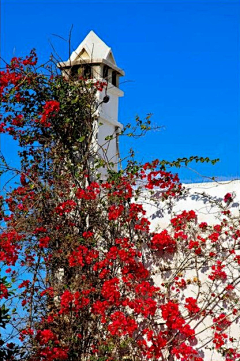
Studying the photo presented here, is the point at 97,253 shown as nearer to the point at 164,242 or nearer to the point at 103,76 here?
the point at 164,242

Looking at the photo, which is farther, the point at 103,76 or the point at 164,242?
the point at 103,76

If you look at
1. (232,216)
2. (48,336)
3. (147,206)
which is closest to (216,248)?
(232,216)

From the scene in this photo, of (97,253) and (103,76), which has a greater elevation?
(103,76)

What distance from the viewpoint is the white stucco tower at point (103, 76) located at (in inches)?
317

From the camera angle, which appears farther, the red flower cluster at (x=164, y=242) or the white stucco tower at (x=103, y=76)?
the white stucco tower at (x=103, y=76)

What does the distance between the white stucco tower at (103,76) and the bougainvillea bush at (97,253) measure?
9.2 inches

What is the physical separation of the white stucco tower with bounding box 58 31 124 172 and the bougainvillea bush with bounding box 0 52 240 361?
23cm

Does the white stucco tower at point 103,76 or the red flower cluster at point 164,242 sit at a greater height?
the white stucco tower at point 103,76

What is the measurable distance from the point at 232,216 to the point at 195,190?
599mm

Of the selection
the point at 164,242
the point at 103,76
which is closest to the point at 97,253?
the point at 164,242

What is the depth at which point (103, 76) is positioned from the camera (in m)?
8.39

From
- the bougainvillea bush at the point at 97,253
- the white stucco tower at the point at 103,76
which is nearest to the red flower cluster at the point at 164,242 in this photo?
the bougainvillea bush at the point at 97,253

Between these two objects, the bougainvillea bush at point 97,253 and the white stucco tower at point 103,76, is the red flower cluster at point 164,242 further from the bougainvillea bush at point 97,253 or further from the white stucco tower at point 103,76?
the white stucco tower at point 103,76

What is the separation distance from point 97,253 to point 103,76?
2.71 meters
